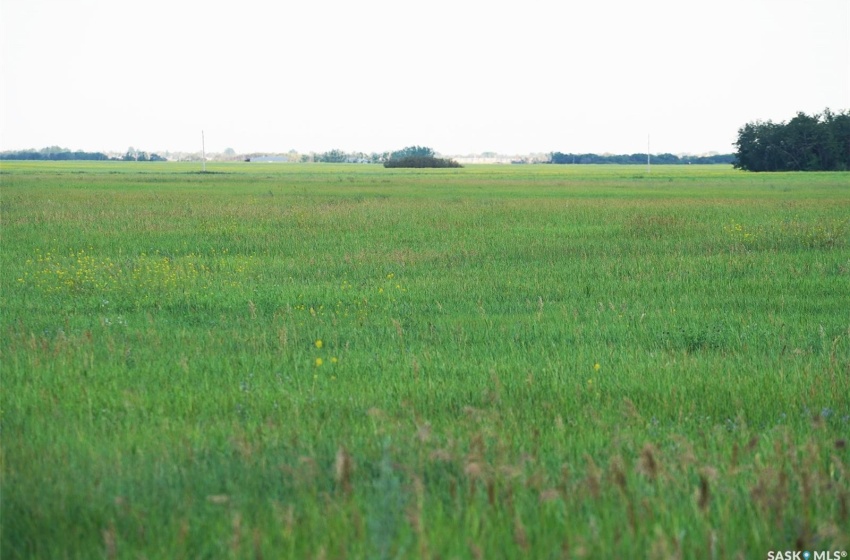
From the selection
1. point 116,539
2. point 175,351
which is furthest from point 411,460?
point 175,351

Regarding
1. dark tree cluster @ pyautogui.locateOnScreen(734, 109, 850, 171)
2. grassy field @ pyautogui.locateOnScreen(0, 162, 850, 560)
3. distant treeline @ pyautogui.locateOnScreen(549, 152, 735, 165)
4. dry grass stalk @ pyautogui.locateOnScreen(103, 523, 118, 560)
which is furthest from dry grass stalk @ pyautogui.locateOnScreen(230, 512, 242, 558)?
distant treeline @ pyautogui.locateOnScreen(549, 152, 735, 165)

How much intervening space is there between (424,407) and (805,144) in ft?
329

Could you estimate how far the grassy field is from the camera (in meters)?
4.14

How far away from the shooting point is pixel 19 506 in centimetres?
457

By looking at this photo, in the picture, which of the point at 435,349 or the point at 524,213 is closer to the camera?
the point at 435,349

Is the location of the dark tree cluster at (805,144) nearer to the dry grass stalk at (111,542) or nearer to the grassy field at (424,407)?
the grassy field at (424,407)

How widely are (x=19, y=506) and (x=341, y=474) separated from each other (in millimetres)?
1761

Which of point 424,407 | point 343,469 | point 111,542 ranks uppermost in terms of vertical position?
point 343,469

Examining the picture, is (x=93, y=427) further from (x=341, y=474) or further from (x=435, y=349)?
(x=435, y=349)

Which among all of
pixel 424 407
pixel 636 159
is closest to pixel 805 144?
pixel 636 159

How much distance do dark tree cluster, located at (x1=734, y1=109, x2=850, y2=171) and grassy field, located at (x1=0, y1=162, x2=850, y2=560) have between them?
86.8 meters

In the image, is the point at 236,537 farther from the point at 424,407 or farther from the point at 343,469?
the point at 424,407

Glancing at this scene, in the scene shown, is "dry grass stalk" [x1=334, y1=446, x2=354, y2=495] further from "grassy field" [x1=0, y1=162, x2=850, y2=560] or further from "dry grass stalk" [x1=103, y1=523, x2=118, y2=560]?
"dry grass stalk" [x1=103, y1=523, x2=118, y2=560]

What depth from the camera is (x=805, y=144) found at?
9625 cm
